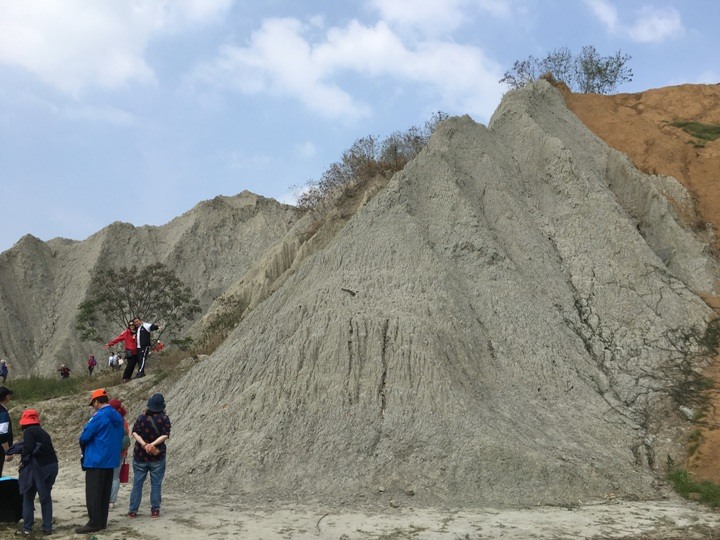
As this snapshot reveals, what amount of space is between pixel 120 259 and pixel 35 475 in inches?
1434

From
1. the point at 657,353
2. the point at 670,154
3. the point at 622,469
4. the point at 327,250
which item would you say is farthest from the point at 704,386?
the point at 670,154

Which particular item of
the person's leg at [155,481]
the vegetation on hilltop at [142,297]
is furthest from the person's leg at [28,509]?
the vegetation on hilltop at [142,297]

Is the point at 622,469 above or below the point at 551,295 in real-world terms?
below

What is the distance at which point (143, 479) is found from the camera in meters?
9.33

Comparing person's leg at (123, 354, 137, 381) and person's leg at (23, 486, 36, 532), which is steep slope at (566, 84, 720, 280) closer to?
person's leg at (123, 354, 137, 381)

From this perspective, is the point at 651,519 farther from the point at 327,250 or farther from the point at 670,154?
the point at 670,154

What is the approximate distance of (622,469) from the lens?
40.2 feet

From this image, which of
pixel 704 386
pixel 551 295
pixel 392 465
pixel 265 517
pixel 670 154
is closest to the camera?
pixel 265 517

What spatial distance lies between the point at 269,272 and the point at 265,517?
13.4 meters

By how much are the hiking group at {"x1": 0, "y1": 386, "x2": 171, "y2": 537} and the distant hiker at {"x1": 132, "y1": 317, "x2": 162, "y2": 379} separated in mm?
7658

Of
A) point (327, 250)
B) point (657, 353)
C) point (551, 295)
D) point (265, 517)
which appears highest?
point (327, 250)

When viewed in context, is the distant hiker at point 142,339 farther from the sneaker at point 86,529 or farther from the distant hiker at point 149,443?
the sneaker at point 86,529

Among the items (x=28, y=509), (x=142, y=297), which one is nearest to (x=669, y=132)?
(x=142, y=297)

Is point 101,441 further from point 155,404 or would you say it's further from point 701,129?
point 701,129
